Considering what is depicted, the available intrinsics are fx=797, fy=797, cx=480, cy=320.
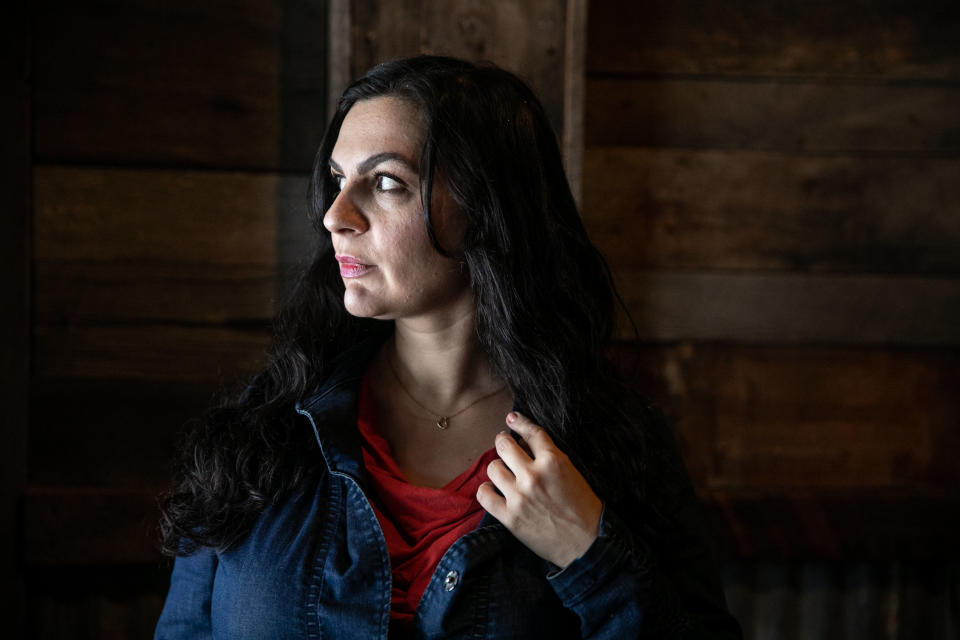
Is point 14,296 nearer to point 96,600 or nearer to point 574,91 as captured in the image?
point 96,600

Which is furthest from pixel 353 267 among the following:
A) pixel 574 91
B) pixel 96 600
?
pixel 96 600

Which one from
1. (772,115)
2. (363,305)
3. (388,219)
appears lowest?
(363,305)

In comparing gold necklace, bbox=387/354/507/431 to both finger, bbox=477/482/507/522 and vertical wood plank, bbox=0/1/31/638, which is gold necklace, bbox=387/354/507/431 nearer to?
finger, bbox=477/482/507/522

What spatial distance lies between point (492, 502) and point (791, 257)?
1.09 m

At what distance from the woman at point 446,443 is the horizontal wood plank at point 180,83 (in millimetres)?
441

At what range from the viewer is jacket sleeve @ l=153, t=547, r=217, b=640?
1.19 meters

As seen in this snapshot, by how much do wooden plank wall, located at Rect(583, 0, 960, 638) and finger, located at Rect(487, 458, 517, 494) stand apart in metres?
0.78

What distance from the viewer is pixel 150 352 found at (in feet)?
5.58

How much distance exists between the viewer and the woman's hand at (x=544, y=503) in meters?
Result: 1.08

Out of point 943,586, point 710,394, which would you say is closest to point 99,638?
point 710,394

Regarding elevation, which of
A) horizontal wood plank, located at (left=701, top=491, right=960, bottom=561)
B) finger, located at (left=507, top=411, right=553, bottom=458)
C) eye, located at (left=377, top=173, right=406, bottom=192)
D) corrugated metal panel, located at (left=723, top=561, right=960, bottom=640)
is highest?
eye, located at (left=377, top=173, right=406, bottom=192)

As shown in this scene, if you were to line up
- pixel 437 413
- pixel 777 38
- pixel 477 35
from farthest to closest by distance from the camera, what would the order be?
pixel 777 38
pixel 477 35
pixel 437 413

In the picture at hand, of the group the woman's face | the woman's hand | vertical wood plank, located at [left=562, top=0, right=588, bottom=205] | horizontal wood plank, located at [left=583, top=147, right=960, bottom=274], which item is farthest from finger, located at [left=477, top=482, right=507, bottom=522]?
horizontal wood plank, located at [left=583, top=147, right=960, bottom=274]

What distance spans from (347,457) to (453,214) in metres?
0.38
